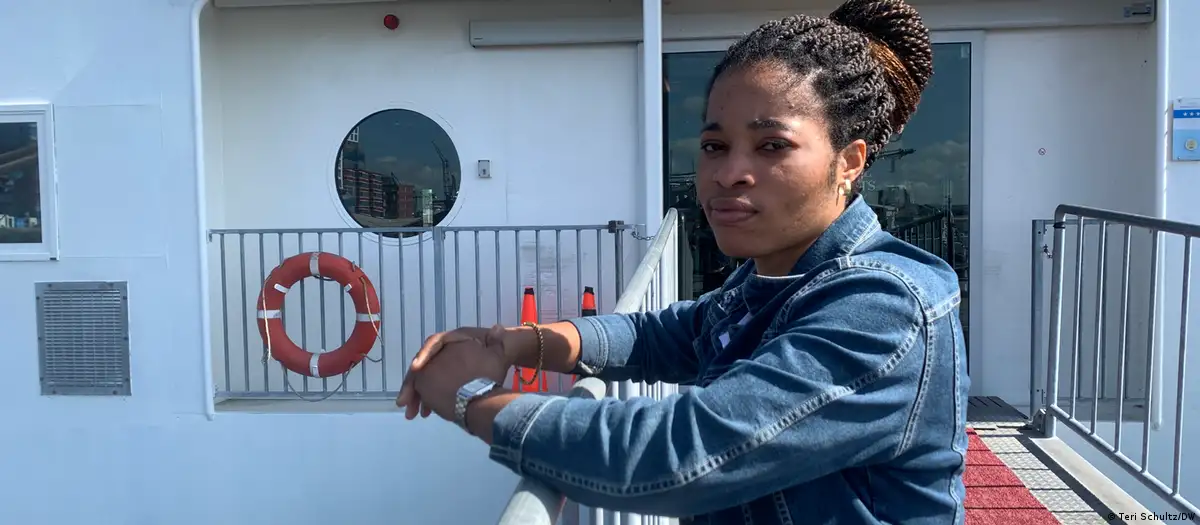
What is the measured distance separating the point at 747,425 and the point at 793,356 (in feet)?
0.33

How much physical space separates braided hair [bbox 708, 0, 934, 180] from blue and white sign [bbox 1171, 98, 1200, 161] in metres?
3.97

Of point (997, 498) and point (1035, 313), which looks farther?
point (1035, 313)

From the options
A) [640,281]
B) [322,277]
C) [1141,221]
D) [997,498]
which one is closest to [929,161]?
[1141,221]

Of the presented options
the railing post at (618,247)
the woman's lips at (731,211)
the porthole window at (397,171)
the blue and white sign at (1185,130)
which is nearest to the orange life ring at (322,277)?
the porthole window at (397,171)

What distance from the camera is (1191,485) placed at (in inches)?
170

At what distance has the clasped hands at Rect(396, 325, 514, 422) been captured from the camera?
1.08 meters

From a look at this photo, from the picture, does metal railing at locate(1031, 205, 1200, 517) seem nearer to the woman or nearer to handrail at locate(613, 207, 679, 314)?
handrail at locate(613, 207, 679, 314)

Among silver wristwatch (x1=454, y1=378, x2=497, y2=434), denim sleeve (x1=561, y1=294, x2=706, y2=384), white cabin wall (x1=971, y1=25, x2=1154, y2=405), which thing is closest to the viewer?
silver wristwatch (x1=454, y1=378, x2=497, y2=434)

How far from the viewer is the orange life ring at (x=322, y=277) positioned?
4705 mm

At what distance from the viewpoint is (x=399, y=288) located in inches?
202

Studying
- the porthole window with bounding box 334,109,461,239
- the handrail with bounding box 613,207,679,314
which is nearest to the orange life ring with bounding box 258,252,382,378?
the porthole window with bounding box 334,109,461,239

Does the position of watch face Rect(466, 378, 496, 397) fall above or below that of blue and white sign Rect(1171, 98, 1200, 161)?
below

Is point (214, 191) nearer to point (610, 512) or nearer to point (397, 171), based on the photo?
point (397, 171)

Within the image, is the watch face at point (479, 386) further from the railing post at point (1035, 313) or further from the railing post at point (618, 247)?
the railing post at point (618, 247)
